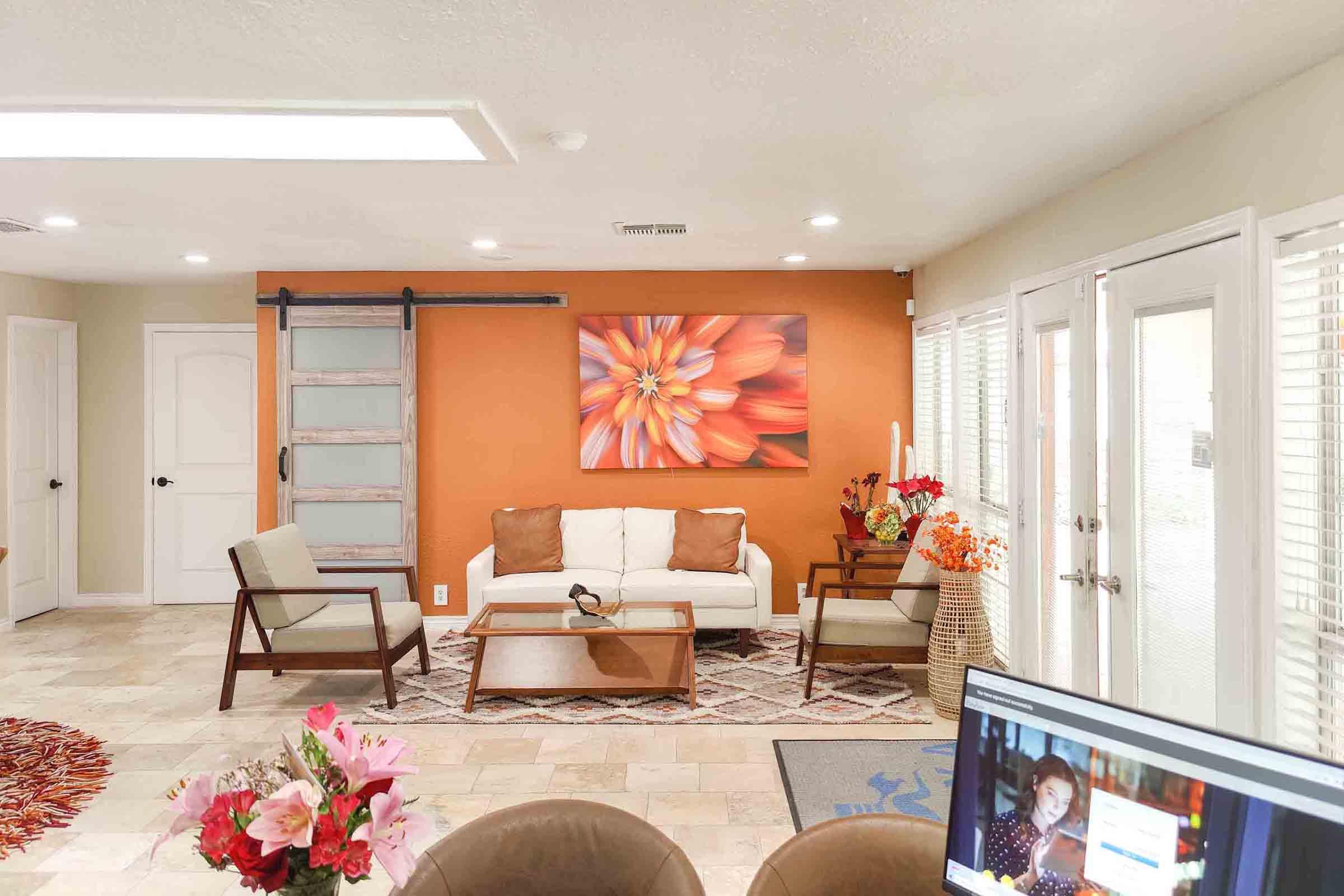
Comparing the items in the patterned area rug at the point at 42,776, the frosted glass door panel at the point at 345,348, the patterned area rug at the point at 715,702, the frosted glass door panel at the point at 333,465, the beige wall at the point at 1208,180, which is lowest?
the patterned area rug at the point at 42,776

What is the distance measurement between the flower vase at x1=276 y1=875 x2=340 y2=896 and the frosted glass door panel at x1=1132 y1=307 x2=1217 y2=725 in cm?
254

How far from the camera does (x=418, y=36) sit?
2229mm

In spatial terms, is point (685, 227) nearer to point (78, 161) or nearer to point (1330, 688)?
point (78, 161)

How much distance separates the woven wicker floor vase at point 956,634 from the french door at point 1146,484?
251mm

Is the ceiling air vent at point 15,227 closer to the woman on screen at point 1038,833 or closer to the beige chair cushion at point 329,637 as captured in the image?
the beige chair cushion at point 329,637

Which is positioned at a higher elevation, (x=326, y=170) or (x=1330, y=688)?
(x=326, y=170)

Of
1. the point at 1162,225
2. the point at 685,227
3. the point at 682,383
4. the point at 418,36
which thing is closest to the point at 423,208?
the point at 685,227

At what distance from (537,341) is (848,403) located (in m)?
2.23

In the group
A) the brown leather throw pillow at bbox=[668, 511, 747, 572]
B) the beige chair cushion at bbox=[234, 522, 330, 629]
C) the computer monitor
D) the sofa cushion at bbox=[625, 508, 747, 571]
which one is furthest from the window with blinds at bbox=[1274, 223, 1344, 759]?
the beige chair cushion at bbox=[234, 522, 330, 629]

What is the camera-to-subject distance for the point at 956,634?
4371mm

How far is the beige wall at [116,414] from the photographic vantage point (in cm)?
712

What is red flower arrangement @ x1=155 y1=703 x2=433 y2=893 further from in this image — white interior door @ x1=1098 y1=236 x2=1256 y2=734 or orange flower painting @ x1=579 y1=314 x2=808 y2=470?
orange flower painting @ x1=579 y1=314 x2=808 y2=470

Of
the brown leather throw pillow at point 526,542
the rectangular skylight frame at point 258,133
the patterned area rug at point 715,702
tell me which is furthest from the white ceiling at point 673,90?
the patterned area rug at point 715,702

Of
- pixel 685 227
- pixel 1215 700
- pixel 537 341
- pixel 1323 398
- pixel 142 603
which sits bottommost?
pixel 142 603
